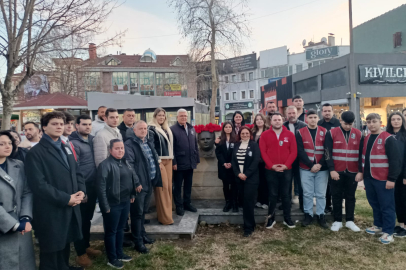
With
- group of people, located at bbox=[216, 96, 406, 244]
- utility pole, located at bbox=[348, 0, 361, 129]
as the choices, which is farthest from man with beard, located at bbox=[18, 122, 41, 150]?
utility pole, located at bbox=[348, 0, 361, 129]

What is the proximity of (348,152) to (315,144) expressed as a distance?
20.3 inches

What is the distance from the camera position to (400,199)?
4.30m

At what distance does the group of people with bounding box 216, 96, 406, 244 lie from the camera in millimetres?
4094

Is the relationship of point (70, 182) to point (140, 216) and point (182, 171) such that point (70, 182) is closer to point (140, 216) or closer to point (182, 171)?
point (140, 216)

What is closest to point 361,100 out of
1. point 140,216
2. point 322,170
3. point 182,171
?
point 322,170

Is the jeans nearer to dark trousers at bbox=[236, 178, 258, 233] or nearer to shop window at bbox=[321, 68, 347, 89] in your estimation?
dark trousers at bbox=[236, 178, 258, 233]

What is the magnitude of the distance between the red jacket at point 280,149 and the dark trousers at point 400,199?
1.60 meters

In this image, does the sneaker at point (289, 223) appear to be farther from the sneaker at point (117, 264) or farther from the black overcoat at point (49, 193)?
the black overcoat at point (49, 193)

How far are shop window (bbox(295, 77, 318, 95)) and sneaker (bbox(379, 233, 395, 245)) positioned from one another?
841 inches

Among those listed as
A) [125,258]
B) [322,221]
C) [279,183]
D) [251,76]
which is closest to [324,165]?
[279,183]

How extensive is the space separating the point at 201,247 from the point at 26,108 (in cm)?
1823

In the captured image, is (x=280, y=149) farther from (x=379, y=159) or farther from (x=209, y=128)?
(x=209, y=128)

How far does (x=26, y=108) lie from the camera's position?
1784cm

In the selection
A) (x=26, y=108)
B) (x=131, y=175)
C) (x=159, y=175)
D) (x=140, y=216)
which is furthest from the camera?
(x=26, y=108)
